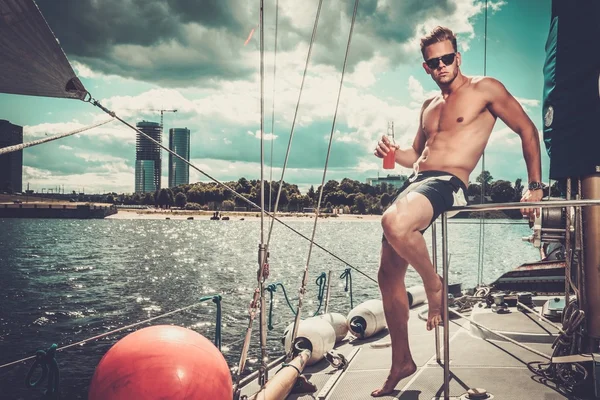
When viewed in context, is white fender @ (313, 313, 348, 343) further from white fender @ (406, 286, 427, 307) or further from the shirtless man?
the shirtless man

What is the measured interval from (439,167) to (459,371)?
1893 millimetres

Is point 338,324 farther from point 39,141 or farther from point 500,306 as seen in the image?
point 39,141

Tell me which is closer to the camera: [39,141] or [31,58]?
[39,141]

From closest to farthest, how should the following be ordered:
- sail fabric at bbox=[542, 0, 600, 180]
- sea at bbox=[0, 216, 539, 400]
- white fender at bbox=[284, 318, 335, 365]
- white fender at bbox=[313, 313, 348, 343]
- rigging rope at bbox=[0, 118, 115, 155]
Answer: rigging rope at bbox=[0, 118, 115, 155]
sail fabric at bbox=[542, 0, 600, 180]
white fender at bbox=[284, 318, 335, 365]
white fender at bbox=[313, 313, 348, 343]
sea at bbox=[0, 216, 539, 400]

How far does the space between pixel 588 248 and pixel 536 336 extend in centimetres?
144

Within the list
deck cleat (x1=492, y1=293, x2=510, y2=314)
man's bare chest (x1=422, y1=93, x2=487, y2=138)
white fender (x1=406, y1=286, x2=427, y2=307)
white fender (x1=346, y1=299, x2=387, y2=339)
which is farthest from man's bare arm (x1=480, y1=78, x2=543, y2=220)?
white fender (x1=406, y1=286, x2=427, y2=307)

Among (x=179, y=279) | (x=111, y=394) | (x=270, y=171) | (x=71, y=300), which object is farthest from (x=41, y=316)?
(x=111, y=394)

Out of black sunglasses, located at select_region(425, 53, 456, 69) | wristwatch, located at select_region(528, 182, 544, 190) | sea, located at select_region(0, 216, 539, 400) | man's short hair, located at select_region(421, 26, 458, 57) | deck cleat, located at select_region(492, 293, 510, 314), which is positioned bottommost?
sea, located at select_region(0, 216, 539, 400)

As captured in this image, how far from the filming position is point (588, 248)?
4066mm

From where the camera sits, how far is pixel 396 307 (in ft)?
13.0

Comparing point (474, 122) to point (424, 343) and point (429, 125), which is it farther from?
point (424, 343)

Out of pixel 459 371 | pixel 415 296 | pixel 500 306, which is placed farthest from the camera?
pixel 415 296

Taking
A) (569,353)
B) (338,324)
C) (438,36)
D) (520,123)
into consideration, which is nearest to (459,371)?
(569,353)

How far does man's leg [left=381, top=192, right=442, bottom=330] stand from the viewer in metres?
3.49
